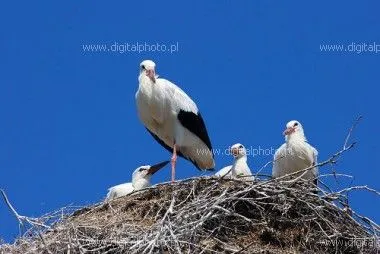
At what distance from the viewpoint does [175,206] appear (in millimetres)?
9938

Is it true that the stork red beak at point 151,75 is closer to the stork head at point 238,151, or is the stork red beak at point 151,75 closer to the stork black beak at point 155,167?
the stork black beak at point 155,167

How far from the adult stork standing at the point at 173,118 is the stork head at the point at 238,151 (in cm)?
46

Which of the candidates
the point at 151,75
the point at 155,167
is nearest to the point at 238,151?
the point at 155,167

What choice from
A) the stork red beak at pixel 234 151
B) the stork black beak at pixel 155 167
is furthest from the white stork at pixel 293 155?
the stork black beak at pixel 155 167

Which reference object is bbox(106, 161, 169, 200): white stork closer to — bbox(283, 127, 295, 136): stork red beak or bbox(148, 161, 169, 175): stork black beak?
bbox(148, 161, 169, 175): stork black beak

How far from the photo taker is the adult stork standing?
41.1ft

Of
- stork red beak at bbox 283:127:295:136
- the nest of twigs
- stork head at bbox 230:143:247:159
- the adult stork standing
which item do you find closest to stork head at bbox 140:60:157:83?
the adult stork standing

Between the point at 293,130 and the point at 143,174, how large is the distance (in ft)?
6.00

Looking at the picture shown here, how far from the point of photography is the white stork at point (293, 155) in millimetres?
12305

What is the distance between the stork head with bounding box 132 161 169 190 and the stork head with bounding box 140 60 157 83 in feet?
3.49

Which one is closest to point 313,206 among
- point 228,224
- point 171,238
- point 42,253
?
point 228,224

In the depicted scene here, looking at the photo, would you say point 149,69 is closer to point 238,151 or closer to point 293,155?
point 238,151

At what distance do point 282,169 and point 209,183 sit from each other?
227 centimetres

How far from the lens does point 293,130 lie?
1253 centimetres
